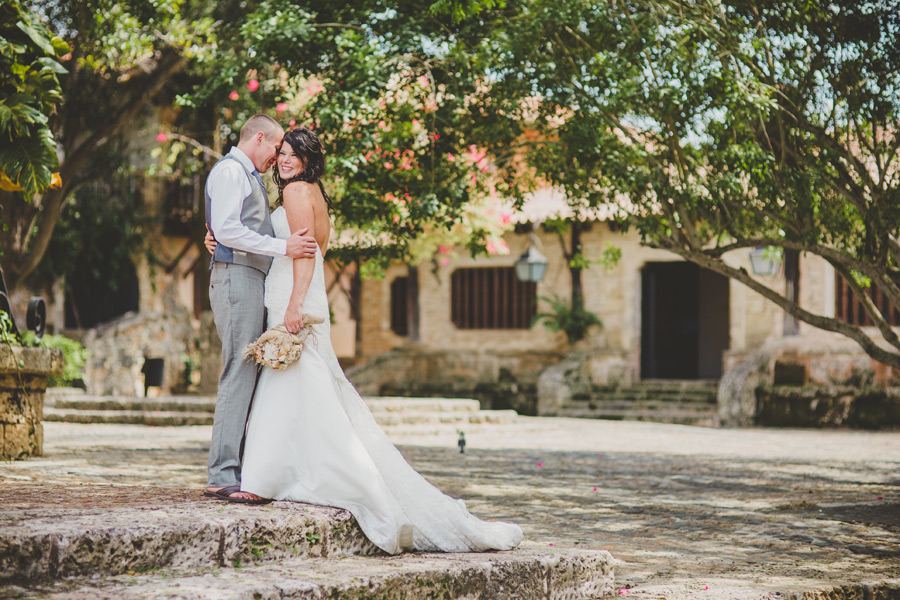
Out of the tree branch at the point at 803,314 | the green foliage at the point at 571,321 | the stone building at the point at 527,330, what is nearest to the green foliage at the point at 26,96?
the tree branch at the point at 803,314

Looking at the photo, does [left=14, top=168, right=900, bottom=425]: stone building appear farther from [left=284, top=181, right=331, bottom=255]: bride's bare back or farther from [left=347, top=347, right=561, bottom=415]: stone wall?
[left=284, top=181, right=331, bottom=255]: bride's bare back

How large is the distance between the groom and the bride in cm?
9

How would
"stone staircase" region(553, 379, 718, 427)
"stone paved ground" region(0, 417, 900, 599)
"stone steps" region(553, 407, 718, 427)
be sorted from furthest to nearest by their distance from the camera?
"stone staircase" region(553, 379, 718, 427) < "stone steps" region(553, 407, 718, 427) < "stone paved ground" region(0, 417, 900, 599)

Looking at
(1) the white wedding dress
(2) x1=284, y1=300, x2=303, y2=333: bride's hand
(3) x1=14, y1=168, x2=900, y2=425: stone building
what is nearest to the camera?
(1) the white wedding dress

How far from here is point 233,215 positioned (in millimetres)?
4266

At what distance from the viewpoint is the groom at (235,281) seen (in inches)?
168

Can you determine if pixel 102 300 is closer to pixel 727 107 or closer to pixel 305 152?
pixel 727 107

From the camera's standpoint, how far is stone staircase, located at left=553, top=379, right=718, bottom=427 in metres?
18.0

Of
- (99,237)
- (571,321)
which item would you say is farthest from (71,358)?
(571,321)

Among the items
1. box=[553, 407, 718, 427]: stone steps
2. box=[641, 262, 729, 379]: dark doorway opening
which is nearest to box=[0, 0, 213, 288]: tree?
box=[553, 407, 718, 427]: stone steps

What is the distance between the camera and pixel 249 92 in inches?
595

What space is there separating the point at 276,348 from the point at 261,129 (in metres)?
1.10

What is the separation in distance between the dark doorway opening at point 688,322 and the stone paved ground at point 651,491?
8.52m

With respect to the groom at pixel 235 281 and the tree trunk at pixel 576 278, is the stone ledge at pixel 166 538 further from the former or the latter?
the tree trunk at pixel 576 278
